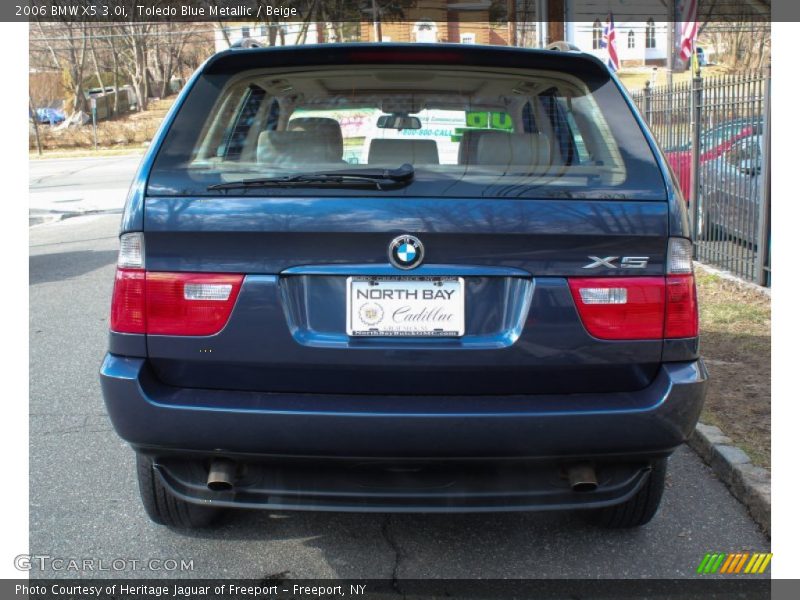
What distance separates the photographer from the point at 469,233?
8.83ft

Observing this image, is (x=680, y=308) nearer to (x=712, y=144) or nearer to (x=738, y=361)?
(x=738, y=361)

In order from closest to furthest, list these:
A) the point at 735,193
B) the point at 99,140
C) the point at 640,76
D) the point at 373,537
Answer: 1. the point at 373,537
2. the point at 735,193
3. the point at 99,140
4. the point at 640,76

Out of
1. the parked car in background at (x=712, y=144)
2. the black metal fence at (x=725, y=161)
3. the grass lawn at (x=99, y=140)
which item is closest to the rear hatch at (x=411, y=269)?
the parked car in background at (x=712, y=144)

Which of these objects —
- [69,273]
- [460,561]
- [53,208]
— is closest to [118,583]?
[460,561]

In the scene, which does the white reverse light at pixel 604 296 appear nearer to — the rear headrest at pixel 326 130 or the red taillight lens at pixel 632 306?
the red taillight lens at pixel 632 306

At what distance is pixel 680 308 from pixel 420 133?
1.35 metres

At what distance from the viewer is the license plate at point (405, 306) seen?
107 inches

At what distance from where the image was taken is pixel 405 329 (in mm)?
2725

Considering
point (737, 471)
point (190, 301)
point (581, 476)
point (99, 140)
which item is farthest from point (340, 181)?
point (99, 140)

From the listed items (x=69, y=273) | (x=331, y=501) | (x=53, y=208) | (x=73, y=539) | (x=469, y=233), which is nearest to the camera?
(x=469, y=233)

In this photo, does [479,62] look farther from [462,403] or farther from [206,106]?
[462,403]

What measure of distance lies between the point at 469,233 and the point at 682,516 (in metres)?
1.78

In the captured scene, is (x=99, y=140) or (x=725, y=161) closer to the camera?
(x=725, y=161)

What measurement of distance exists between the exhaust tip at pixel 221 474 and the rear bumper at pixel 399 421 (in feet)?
0.40
